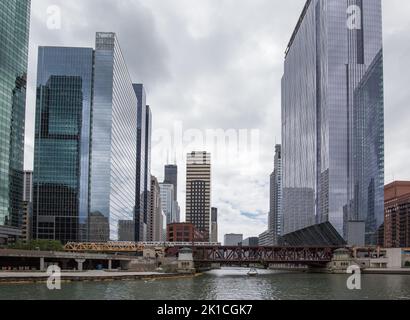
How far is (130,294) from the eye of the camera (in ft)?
282

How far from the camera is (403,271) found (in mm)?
194375

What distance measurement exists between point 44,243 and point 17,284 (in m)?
98.7
